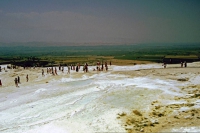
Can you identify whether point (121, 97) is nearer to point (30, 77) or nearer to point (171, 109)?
point (171, 109)

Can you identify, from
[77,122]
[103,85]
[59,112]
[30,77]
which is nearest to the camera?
[77,122]

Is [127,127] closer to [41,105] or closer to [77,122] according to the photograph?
[77,122]

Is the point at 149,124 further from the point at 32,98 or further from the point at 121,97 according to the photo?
the point at 32,98

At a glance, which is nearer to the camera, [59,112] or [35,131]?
[35,131]

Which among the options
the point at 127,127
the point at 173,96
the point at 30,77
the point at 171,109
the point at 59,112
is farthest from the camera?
the point at 30,77

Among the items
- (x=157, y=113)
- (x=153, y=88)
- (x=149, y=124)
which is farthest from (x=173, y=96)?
(x=149, y=124)

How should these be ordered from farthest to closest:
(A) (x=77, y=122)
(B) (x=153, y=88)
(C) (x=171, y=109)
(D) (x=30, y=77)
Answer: (D) (x=30, y=77) → (B) (x=153, y=88) → (C) (x=171, y=109) → (A) (x=77, y=122)

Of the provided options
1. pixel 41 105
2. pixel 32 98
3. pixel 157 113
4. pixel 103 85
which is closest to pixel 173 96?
pixel 157 113

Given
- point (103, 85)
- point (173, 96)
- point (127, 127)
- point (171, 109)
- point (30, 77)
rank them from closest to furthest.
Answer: point (127, 127)
point (171, 109)
point (173, 96)
point (103, 85)
point (30, 77)

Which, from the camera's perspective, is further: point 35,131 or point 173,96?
point 173,96
